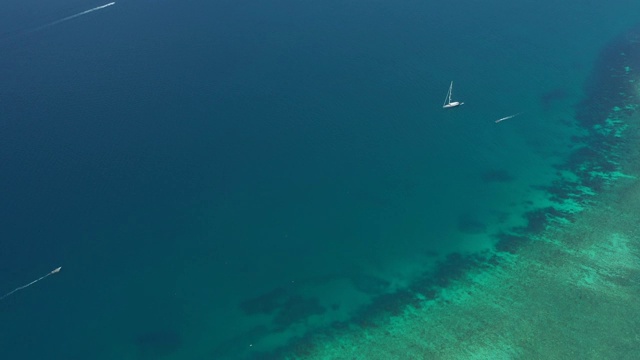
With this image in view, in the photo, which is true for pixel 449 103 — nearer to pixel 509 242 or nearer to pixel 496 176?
pixel 496 176

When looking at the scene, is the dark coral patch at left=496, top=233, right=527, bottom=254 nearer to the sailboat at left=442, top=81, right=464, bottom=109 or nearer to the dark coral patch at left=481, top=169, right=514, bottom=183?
the dark coral patch at left=481, top=169, right=514, bottom=183

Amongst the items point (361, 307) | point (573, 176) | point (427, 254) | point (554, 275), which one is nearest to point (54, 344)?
point (361, 307)

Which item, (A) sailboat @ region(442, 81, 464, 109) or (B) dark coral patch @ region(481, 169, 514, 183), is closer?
(B) dark coral patch @ region(481, 169, 514, 183)

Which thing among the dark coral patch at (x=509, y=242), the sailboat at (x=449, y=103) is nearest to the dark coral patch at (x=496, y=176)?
the dark coral patch at (x=509, y=242)

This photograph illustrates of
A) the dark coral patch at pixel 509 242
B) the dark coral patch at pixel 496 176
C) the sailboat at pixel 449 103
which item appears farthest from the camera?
the sailboat at pixel 449 103

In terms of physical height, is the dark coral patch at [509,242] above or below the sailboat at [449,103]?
below

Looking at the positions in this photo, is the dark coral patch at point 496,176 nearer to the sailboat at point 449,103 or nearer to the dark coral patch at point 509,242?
the dark coral patch at point 509,242

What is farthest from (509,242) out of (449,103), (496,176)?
(449,103)

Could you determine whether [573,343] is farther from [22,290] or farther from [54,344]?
[22,290]

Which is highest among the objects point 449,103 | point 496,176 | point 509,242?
point 449,103

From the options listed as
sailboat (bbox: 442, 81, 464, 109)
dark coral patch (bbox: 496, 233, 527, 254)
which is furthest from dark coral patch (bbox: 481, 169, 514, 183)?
sailboat (bbox: 442, 81, 464, 109)

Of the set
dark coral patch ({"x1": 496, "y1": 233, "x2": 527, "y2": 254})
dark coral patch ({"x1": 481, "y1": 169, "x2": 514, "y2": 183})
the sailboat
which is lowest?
dark coral patch ({"x1": 496, "y1": 233, "x2": 527, "y2": 254})
